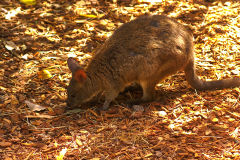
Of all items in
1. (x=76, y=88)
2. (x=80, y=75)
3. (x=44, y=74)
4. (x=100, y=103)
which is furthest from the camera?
(x=44, y=74)

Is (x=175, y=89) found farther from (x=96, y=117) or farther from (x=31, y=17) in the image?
(x=31, y=17)

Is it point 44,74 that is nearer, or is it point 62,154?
point 62,154

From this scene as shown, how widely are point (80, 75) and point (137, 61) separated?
33.8 inches

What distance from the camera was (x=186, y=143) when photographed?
4258 millimetres

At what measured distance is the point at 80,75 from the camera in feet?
16.0

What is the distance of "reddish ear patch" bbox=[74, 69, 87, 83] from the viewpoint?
15.9 ft

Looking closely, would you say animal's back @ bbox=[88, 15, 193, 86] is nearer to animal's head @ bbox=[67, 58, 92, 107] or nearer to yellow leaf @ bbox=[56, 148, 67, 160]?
animal's head @ bbox=[67, 58, 92, 107]

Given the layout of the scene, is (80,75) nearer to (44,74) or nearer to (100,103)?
(100,103)

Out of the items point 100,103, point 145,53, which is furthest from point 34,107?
point 145,53

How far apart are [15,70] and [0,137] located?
167 centimetres

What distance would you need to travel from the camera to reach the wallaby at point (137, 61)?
496 cm

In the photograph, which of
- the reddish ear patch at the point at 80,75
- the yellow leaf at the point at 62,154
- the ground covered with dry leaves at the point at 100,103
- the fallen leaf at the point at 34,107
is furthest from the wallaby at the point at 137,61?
the yellow leaf at the point at 62,154

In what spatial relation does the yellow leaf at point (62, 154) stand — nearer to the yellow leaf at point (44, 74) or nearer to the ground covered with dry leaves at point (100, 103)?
the ground covered with dry leaves at point (100, 103)

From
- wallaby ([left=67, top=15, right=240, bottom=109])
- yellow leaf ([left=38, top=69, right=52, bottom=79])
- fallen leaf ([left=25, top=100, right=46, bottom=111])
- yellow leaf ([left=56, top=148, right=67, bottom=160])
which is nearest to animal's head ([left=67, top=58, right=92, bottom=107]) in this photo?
wallaby ([left=67, top=15, right=240, bottom=109])
